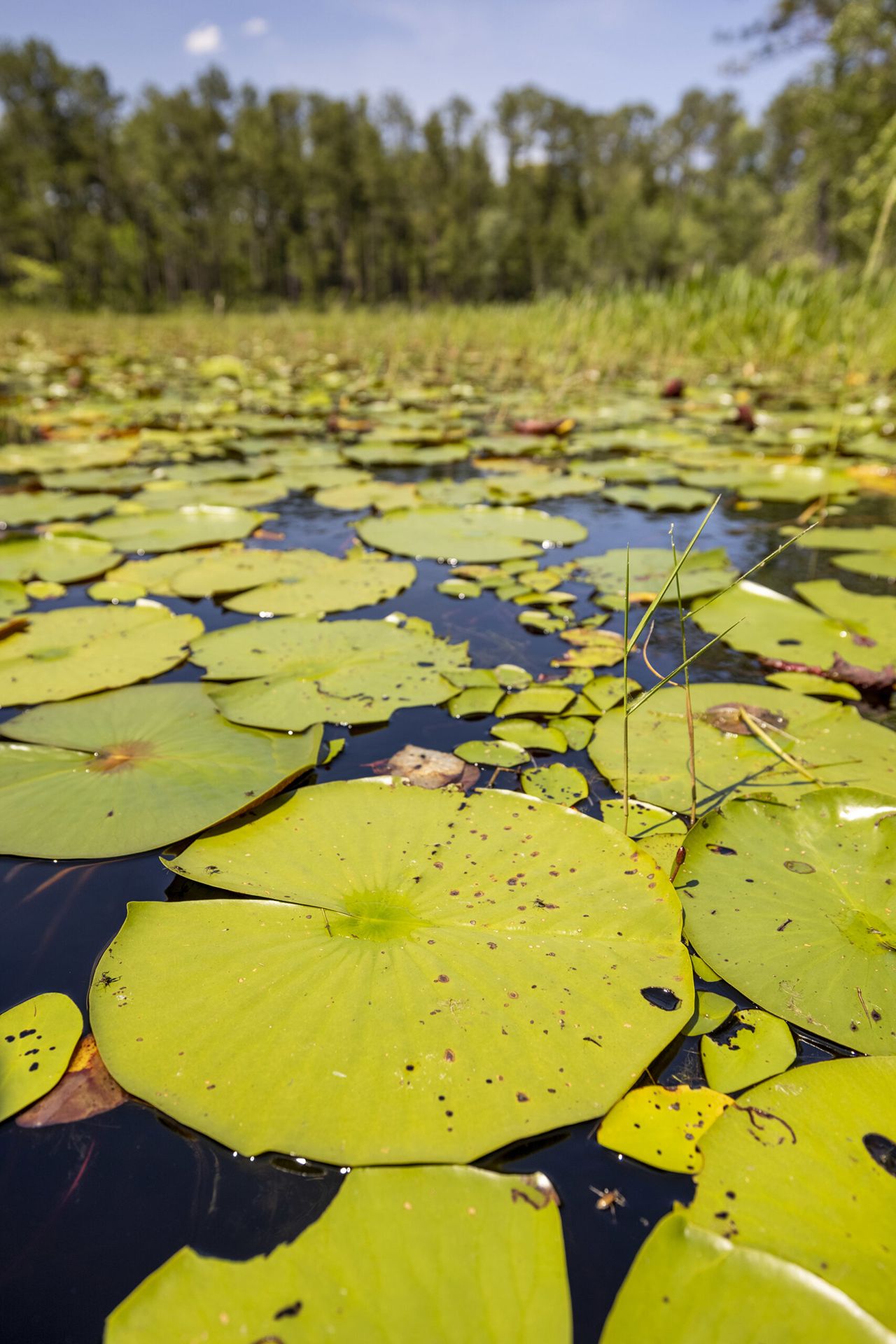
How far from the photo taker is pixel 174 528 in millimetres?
2271

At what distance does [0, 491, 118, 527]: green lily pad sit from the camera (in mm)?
2384

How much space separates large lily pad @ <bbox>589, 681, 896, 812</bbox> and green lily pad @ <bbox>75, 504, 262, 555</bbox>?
60.0 inches

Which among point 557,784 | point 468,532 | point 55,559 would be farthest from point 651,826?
point 55,559

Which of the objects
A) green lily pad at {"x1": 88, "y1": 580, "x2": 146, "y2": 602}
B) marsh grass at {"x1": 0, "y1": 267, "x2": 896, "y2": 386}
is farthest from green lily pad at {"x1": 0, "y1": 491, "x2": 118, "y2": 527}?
marsh grass at {"x1": 0, "y1": 267, "x2": 896, "y2": 386}

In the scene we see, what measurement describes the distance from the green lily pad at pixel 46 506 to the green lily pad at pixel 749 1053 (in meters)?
2.56

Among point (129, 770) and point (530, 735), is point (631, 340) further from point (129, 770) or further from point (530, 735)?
point (129, 770)

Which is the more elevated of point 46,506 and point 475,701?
point 46,506

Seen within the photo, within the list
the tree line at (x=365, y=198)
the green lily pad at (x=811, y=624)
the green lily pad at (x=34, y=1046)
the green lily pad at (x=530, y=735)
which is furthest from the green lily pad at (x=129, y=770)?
the tree line at (x=365, y=198)

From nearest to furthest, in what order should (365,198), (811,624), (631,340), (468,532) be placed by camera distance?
1. (811,624)
2. (468,532)
3. (631,340)
4. (365,198)

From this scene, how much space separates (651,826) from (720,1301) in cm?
58

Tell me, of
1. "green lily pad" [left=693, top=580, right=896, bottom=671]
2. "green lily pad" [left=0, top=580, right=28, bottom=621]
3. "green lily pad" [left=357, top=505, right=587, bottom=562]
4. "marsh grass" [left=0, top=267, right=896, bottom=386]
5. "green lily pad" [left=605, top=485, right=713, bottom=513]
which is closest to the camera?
"green lily pad" [left=693, top=580, right=896, bottom=671]

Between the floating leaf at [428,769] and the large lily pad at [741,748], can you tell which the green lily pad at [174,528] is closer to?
the floating leaf at [428,769]

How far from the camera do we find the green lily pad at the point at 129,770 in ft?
3.05

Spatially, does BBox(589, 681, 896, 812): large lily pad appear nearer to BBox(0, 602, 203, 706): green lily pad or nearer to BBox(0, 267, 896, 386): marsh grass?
BBox(0, 602, 203, 706): green lily pad
